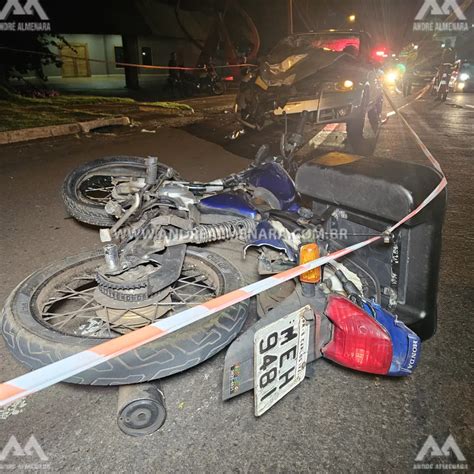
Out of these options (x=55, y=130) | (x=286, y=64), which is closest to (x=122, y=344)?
(x=286, y=64)

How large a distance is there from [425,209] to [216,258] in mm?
1304

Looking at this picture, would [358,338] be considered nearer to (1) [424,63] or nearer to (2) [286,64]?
(2) [286,64]

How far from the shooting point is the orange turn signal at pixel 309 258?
193 centimetres

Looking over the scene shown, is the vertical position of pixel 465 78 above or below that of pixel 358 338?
above

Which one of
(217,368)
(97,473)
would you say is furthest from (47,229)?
(97,473)

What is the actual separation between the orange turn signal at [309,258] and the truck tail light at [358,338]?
0.39 feet

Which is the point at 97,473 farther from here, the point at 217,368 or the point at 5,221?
the point at 5,221

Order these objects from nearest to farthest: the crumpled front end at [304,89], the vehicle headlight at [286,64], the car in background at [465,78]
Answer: the crumpled front end at [304,89] → the vehicle headlight at [286,64] → the car in background at [465,78]

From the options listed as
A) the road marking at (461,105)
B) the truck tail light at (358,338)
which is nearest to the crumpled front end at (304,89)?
the truck tail light at (358,338)

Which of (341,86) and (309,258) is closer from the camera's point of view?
(309,258)

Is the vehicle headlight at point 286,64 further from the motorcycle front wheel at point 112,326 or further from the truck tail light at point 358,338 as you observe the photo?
the truck tail light at point 358,338

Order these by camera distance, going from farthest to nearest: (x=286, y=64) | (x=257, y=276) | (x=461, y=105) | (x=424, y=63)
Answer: (x=424, y=63)
(x=461, y=105)
(x=286, y=64)
(x=257, y=276)

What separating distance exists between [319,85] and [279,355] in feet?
23.3

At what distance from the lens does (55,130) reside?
954 centimetres
